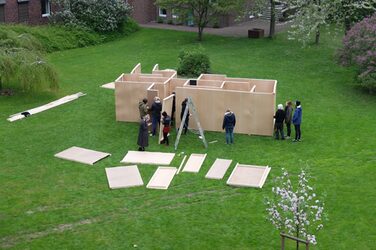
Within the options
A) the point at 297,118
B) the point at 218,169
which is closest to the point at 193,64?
the point at 297,118

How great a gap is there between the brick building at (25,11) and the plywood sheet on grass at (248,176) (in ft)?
80.9

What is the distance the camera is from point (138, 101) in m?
22.9

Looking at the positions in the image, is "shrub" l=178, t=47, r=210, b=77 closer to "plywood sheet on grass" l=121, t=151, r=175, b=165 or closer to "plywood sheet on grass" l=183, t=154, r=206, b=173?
"plywood sheet on grass" l=121, t=151, r=175, b=165

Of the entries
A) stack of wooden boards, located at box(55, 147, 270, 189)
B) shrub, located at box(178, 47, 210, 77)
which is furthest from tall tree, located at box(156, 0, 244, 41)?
stack of wooden boards, located at box(55, 147, 270, 189)

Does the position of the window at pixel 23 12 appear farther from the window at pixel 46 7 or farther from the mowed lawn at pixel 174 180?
the mowed lawn at pixel 174 180

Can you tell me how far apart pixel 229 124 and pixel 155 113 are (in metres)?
2.76

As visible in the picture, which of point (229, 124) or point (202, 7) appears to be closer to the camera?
point (229, 124)

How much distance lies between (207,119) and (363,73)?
820cm

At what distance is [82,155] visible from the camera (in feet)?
65.1

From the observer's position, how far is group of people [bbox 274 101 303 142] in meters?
20.8

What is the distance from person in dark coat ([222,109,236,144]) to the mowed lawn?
13.0 inches

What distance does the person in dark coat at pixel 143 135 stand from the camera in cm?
2014

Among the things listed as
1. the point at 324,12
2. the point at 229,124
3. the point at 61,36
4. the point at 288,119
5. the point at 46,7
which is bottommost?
the point at 229,124

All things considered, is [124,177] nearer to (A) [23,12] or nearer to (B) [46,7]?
(A) [23,12]
